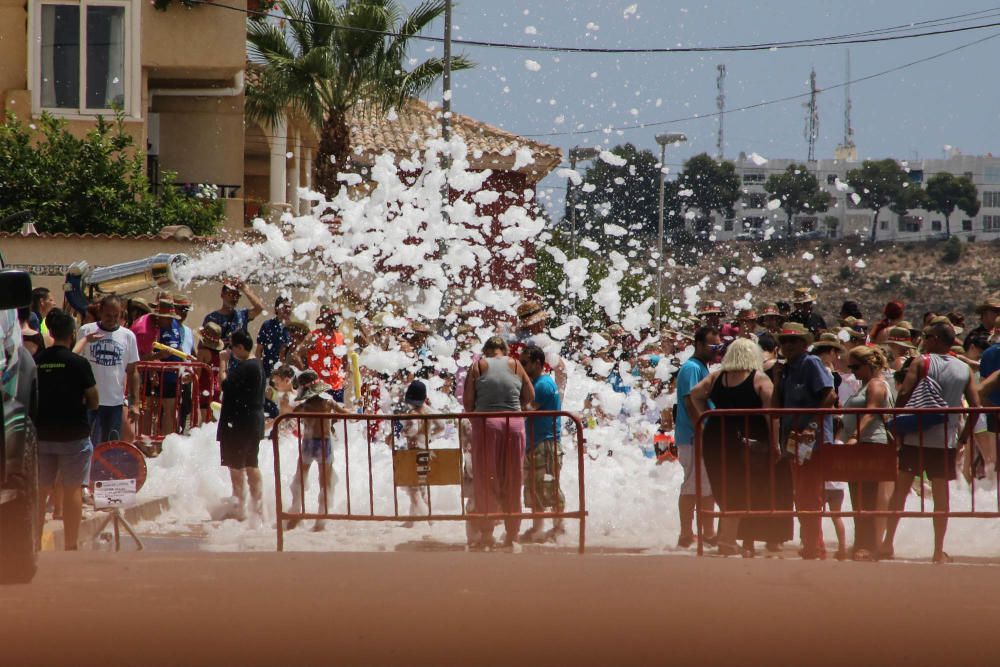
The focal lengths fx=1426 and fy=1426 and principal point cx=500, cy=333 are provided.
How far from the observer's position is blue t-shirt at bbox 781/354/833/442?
9.84 metres

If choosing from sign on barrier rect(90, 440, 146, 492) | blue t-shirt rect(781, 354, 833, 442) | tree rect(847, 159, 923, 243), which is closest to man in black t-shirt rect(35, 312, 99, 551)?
sign on barrier rect(90, 440, 146, 492)

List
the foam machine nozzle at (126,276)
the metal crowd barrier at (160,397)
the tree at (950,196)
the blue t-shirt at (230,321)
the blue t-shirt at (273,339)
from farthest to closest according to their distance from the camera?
the tree at (950,196) < the foam machine nozzle at (126,276) < the blue t-shirt at (230,321) < the blue t-shirt at (273,339) < the metal crowd barrier at (160,397)

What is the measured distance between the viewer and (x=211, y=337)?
48.4 feet

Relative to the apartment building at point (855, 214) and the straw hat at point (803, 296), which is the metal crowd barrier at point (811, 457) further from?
the apartment building at point (855, 214)

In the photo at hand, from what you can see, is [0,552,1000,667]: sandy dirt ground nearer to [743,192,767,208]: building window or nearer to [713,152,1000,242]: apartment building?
[713,152,1000,242]: apartment building

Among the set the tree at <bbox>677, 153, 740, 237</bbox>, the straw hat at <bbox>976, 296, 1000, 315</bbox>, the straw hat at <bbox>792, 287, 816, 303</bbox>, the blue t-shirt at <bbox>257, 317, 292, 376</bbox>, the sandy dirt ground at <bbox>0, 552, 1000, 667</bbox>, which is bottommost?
the sandy dirt ground at <bbox>0, 552, 1000, 667</bbox>

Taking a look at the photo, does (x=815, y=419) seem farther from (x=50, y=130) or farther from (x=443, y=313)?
(x=50, y=130)

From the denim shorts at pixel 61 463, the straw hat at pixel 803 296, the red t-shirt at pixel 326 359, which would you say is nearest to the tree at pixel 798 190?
the straw hat at pixel 803 296

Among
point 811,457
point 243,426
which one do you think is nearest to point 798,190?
point 243,426

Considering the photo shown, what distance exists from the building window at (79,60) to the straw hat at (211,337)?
13.7m

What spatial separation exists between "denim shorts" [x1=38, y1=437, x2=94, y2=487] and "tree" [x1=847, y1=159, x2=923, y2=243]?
383ft

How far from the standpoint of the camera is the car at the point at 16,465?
7070 millimetres

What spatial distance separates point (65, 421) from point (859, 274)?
11166 cm

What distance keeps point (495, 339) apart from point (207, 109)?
67.7 feet
